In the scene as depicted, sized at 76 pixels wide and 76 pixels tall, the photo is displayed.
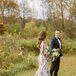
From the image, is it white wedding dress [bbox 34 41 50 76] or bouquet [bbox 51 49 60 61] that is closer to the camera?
white wedding dress [bbox 34 41 50 76]

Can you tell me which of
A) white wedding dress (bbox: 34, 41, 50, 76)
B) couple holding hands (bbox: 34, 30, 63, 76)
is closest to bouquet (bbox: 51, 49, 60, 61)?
couple holding hands (bbox: 34, 30, 63, 76)

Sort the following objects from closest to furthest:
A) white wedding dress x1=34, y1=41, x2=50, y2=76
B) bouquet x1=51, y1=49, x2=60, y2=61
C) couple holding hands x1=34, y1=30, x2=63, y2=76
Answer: couple holding hands x1=34, y1=30, x2=63, y2=76, white wedding dress x1=34, y1=41, x2=50, y2=76, bouquet x1=51, y1=49, x2=60, y2=61

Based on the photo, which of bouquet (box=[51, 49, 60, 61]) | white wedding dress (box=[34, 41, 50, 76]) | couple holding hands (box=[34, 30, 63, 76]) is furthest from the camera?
bouquet (box=[51, 49, 60, 61])

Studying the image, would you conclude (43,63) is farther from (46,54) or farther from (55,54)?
(55,54)

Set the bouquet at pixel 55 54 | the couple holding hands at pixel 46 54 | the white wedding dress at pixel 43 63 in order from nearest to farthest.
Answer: the couple holding hands at pixel 46 54 → the white wedding dress at pixel 43 63 → the bouquet at pixel 55 54

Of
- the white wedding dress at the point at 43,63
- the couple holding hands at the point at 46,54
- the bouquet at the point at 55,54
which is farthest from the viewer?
the bouquet at the point at 55,54

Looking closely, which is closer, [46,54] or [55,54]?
[46,54]

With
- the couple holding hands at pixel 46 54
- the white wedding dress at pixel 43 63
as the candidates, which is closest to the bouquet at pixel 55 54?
the couple holding hands at pixel 46 54

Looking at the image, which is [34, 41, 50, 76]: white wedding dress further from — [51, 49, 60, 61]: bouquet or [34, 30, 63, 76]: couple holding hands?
[51, 49, 60, 61]: bouquet

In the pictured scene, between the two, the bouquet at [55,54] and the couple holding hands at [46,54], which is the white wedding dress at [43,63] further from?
the bouquet at [55,54]

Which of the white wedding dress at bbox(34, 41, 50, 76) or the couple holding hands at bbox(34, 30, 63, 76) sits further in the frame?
the white wedding dress at bbox(34, 41, 50, 76)

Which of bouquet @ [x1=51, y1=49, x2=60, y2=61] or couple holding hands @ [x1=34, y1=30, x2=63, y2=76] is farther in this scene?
bouquet @ [x1=51, y1=49, x2=60, y2=61]

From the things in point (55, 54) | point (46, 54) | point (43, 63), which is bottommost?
point (43, 63)

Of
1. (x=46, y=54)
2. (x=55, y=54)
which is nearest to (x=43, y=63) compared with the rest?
(x=46, y=54)
